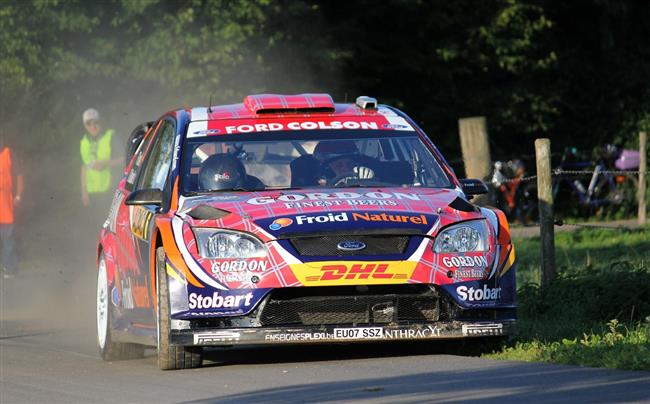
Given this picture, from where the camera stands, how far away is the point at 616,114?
34.1m

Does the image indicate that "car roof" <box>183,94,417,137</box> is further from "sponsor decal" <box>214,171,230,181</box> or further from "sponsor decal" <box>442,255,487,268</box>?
"sponsor decal" <box>442,255,487,268</box>

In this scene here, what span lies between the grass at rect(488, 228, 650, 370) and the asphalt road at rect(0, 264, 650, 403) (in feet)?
0.99

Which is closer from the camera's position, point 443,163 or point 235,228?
point 235,228

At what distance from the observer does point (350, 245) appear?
9.40m

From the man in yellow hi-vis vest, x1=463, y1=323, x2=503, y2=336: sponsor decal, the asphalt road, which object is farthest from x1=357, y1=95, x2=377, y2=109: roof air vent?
the man in yellow hi-vis vest

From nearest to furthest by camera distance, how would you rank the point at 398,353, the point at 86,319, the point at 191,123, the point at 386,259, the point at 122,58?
the point at 386,259
the point at 398,353
the point at 191,123
the point at 86,319
the point at 122,58

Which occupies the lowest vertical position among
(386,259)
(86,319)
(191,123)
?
(86,319)

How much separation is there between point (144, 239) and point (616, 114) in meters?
24.8

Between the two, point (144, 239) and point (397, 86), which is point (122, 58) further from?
point (144, 239)

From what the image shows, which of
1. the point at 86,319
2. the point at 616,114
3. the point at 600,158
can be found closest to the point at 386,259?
the point at 86,319

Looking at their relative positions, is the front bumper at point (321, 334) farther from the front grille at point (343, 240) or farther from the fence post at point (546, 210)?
the fence post at point (546, 210)

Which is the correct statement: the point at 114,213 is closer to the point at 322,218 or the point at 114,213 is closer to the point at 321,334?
the point at 322,218

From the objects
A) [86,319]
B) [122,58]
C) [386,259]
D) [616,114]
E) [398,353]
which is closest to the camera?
[386,259]

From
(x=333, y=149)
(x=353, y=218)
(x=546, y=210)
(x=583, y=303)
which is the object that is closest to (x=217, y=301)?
(x=353, y=218)
